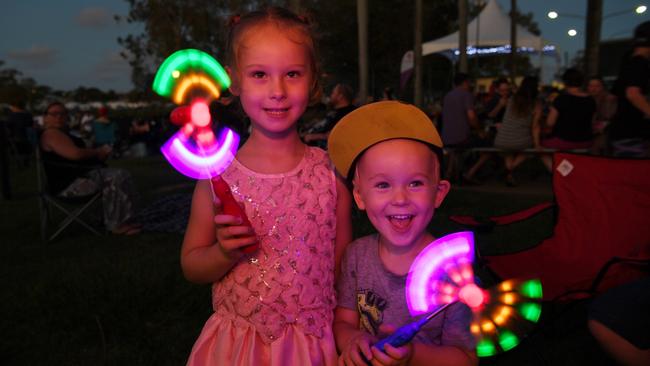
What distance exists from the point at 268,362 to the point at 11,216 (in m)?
7.14

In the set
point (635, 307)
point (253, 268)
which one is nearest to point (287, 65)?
point (253, 268)

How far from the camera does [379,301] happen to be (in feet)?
5.02

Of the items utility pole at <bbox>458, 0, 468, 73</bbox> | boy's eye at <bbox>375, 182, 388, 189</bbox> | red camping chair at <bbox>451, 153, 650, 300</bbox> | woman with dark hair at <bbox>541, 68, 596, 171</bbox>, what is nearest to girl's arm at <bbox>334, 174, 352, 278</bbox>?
boy's eye at <bbox>375, 182, 388, 189</bbox>

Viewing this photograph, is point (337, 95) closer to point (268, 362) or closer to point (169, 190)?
point (169, 190)

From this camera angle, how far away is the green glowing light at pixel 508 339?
120cm

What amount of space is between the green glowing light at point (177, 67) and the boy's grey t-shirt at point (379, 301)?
0.72m

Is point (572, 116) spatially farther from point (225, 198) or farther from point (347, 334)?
point (225, 198)

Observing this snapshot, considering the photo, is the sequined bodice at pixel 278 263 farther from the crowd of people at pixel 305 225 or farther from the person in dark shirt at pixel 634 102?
the person in dark shirt at pixel 634 102

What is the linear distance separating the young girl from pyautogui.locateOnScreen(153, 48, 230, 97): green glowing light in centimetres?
30

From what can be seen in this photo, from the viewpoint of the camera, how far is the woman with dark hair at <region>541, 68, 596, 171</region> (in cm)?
705

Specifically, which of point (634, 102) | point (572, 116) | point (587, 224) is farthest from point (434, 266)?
point (572, 116)

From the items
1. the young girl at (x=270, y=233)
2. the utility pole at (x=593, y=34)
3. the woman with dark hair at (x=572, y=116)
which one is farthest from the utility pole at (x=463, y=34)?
the young girl at (x=270, y=233)

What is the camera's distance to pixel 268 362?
5.02 feet

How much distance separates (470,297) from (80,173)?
5934 millimetres
